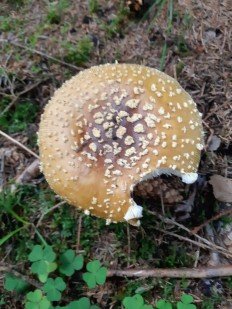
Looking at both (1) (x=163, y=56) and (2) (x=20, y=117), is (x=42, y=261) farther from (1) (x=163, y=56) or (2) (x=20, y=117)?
(1) (x=163, y=56)

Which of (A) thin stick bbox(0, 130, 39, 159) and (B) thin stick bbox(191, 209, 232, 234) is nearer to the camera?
(B) thin stick bbox(191, 209, 232, 234)

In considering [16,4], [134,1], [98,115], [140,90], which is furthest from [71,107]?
[16,4]

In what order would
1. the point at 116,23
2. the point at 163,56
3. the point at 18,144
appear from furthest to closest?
1. the point at 116,23
2. the point at 163,56
3. the point at 18,144

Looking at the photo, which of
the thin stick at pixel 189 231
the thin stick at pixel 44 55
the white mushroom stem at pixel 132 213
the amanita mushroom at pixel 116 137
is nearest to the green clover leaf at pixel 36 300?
the amanita mushroom at pixel 116 137

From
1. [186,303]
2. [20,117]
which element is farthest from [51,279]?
[20,117]

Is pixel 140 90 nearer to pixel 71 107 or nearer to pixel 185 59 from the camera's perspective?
pixel 71 107

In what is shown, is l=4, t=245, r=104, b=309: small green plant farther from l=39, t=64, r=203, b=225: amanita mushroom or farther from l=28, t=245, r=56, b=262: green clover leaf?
l=39, t=64, r=203, b=225: amanita mushroom

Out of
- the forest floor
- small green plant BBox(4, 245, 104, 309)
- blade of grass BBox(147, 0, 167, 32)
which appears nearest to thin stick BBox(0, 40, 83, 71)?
the forest floor
